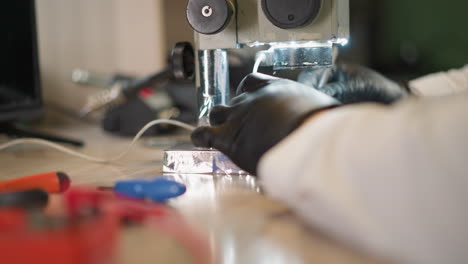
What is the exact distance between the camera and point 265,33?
67cm

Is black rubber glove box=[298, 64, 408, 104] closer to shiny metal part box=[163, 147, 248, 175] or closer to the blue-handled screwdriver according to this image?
shiny metal part box=[163, 147, 248, 175]

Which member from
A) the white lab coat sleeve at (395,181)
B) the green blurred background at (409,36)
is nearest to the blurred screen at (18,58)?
the white lab coat sleeve at (395,181)

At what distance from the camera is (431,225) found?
37 centimetres

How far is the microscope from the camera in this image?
65cm

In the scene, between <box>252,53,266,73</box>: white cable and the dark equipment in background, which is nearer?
<box>252,53,266,73</box>: white cable

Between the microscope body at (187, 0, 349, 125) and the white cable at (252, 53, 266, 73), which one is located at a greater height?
the microscope body at (187, 0, 349, 125)

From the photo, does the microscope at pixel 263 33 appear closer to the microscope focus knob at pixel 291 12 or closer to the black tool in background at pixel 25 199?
the microscope focus knob at pixel 291 12

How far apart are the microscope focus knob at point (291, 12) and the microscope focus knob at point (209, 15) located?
0.05 metres

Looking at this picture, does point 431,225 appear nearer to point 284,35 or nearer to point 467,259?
point 467,259

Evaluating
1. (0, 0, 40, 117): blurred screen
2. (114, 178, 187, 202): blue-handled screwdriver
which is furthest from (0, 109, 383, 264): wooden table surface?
(0, 0, 40, 117): blurred screen

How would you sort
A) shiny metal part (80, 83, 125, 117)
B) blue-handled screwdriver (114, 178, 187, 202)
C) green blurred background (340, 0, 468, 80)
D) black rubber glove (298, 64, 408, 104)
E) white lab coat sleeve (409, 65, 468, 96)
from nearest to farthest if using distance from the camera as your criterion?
blue-handled screwdriver (114, 178, 187, 202) < black rubber glove (298, 64, 408, 104) < white lab coat sleeve (409, 65, 468, 96) < shiny metal part (80, 83, 125, 117) < green blurred background (340, 0, 468, 80)

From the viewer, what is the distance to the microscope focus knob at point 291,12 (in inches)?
25.3

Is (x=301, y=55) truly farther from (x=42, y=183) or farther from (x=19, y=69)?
(x=19, y=69)

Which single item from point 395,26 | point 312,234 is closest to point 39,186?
point 312,234
